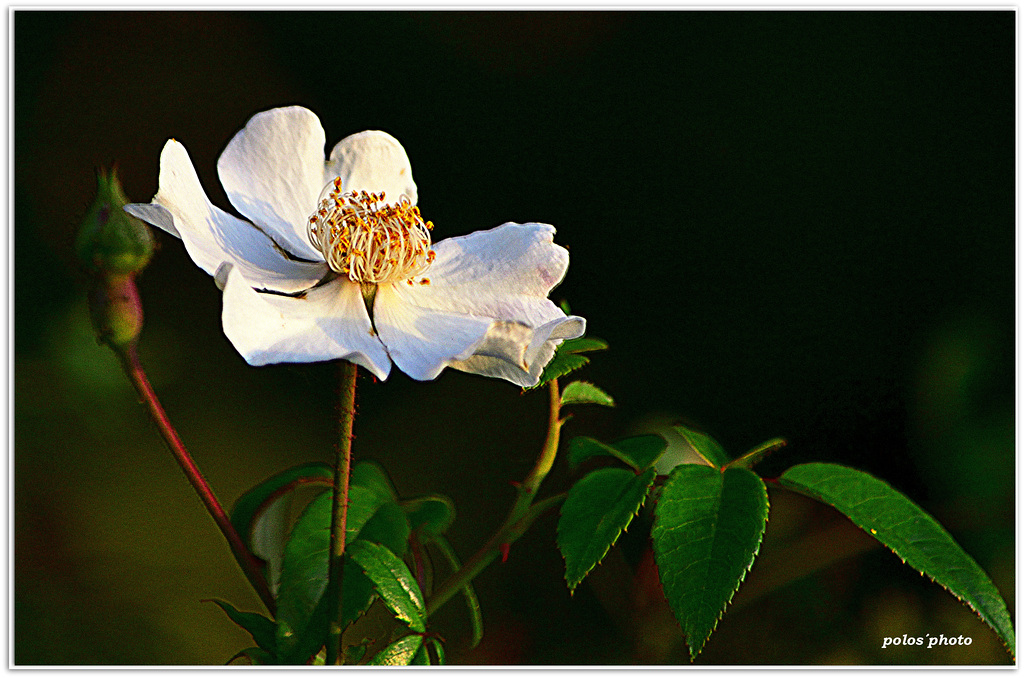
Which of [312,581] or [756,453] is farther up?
[756,453]

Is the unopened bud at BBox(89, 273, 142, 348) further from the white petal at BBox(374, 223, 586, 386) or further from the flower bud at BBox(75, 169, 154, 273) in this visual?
the white petal at BBox(374, 223, 586, 386)

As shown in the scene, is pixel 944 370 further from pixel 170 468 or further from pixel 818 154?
pixel 170 468

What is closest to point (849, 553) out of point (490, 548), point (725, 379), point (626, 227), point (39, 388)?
point (490, 548)

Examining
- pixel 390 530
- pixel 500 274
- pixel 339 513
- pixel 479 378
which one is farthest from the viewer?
pixel 479 378

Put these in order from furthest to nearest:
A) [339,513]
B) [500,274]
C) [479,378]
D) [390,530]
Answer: [479,378], [500,274], [390,530], [339,513]

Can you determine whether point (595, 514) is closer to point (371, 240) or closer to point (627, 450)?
point (627, 450)

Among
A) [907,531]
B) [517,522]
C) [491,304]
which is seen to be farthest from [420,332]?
[907,531]

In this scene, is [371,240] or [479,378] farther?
[479,378]
